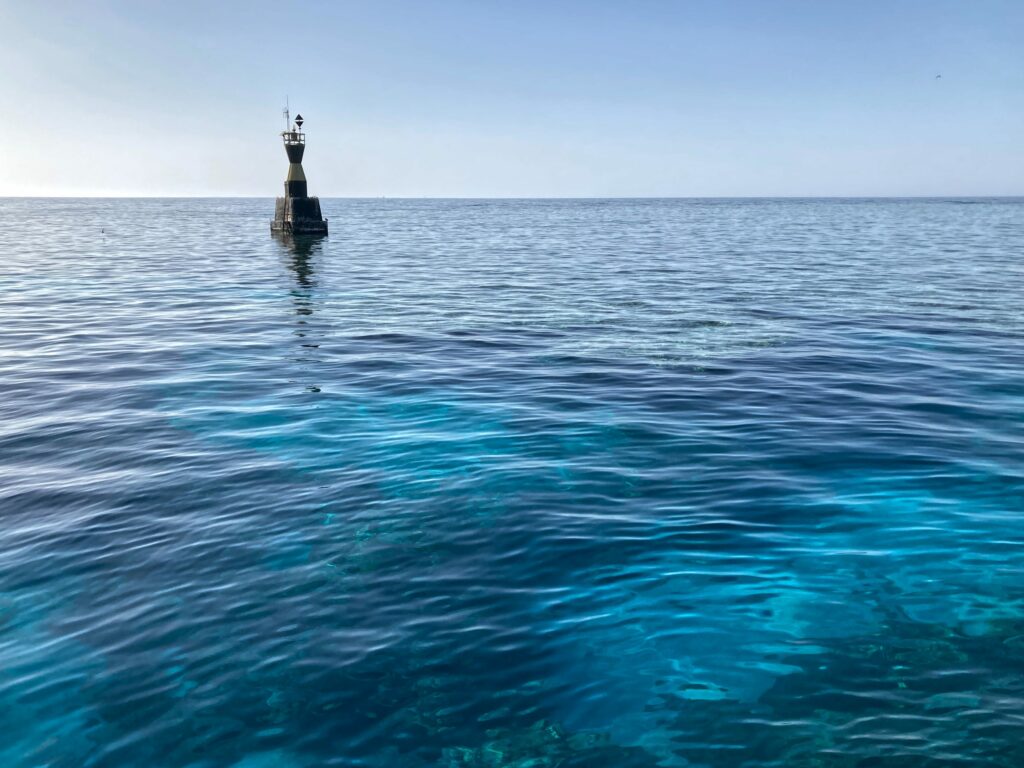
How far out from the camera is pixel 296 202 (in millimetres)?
67562

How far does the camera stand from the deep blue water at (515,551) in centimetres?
736

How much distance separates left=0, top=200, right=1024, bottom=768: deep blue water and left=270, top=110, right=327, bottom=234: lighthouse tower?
139 ft

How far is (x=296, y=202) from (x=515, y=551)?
62082 millimetres

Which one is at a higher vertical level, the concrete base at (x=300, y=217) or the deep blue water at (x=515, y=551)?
the concrete base at (x=300, y=217)

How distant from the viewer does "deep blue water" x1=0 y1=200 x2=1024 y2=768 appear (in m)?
7.36

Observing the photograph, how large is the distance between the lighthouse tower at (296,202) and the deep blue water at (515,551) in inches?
1672

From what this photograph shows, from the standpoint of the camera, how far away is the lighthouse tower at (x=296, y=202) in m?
63.6

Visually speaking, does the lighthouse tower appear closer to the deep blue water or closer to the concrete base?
the concrete base

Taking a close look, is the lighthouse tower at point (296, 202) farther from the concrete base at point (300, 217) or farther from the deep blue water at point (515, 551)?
the deep blue water at point (515, 551)

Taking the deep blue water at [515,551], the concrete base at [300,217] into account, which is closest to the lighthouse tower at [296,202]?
the concrete base at [300,217]

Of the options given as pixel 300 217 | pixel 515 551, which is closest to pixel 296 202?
pixel 300 217

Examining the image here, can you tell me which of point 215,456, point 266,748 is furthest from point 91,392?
point 266,748

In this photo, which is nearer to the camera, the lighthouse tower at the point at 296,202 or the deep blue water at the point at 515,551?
the deep blue water at the point at 515,551

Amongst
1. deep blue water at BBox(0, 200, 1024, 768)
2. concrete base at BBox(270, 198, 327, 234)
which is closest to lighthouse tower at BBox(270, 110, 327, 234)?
concrete base at BBox(270, 198, 327, 234)
